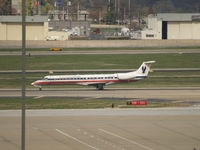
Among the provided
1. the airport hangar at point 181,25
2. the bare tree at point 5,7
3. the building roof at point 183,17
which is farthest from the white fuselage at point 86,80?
the bare tree at point 5,7

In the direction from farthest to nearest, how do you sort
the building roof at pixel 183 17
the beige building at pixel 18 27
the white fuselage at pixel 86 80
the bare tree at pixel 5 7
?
the bare tree at pixel 5 7 → the building roof at pixel 183 17 → the beige building at pixel 18 27 → the white fuselage at pixel 86 80

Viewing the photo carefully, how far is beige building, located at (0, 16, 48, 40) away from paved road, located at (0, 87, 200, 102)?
6627 centimetres

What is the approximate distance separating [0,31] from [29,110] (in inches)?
3389

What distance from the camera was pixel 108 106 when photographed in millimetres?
46250

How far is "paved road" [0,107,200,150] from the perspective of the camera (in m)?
32.2

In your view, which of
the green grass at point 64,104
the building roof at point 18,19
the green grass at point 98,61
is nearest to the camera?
the green grass at point 64,104

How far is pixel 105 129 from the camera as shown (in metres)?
36.8

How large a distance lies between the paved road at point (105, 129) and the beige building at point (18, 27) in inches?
3325

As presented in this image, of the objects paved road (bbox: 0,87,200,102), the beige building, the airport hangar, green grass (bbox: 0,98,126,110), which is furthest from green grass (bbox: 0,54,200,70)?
green grass (bbox: 0,98,126,110)

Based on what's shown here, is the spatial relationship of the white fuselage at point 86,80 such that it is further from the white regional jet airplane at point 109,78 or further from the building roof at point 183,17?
the building roof at point 183,17

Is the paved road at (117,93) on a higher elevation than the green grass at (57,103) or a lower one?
higher

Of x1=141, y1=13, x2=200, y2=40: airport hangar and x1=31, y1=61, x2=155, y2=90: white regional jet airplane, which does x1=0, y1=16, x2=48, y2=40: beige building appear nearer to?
x1=141, y1=13, x2=200, y2=40: airport hangar

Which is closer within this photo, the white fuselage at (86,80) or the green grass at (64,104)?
the green grass at (64,104)

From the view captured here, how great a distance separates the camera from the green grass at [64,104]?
4616cm
